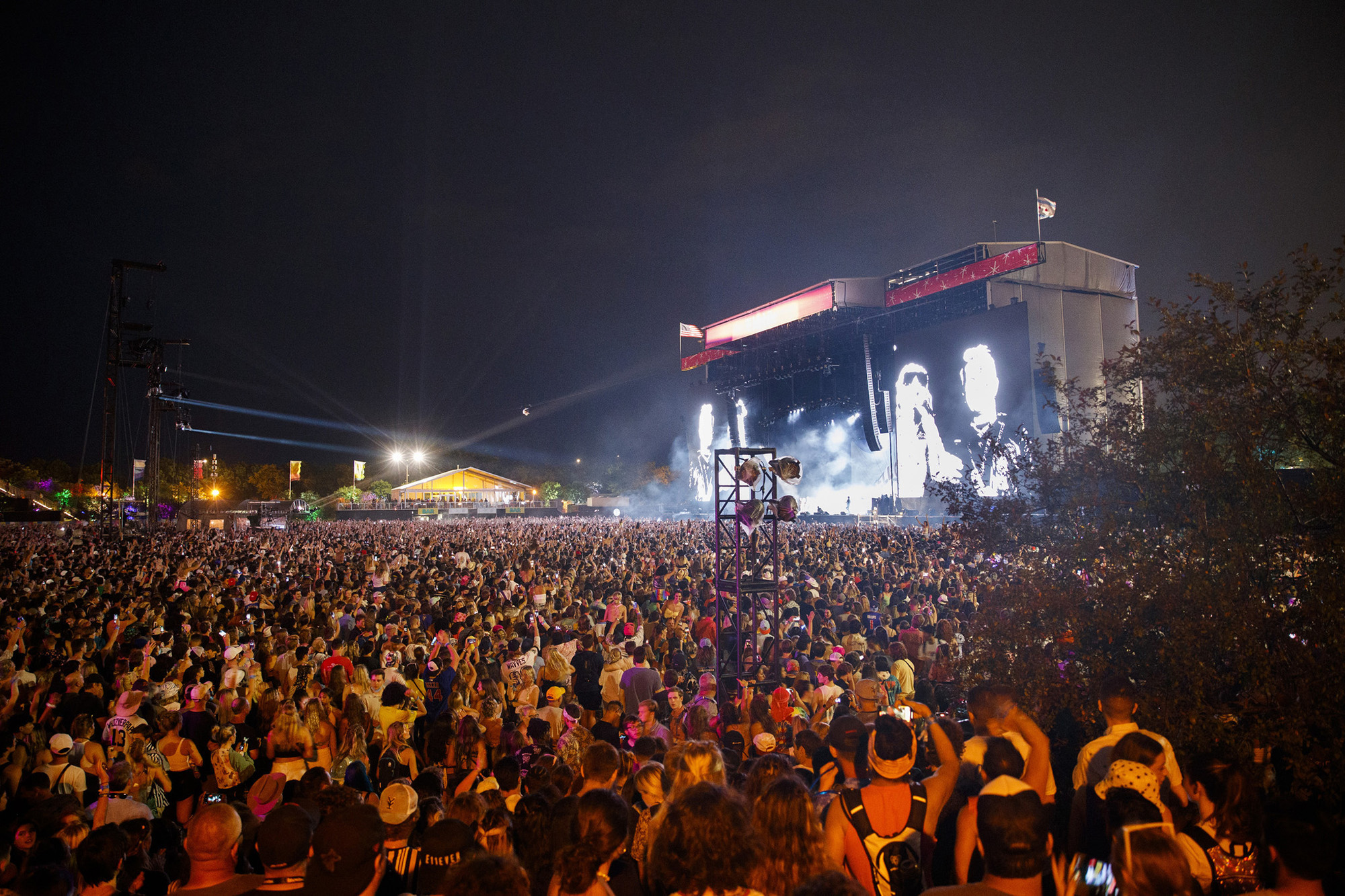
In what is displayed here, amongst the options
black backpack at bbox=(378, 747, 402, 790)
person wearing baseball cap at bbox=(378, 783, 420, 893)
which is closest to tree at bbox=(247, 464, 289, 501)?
black backpack at bbox=(378, 747, 402, 790)

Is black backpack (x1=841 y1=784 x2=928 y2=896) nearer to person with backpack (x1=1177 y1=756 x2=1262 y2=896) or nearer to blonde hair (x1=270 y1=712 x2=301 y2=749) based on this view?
person with backpack (x1=1177 y1=756 x2=1262 y2=896)

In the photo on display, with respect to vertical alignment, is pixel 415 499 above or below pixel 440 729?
above

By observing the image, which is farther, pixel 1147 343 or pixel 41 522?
pixel 41 522

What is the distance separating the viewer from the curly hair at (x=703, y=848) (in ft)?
7.61

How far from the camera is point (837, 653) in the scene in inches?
328

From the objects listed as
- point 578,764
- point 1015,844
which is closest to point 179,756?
point 578,764

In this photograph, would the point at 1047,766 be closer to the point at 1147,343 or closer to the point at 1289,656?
the point at 1289,656

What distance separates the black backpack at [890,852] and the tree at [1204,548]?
2.40 metres

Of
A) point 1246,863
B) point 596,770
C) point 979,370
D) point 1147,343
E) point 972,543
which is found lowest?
point 1246,863

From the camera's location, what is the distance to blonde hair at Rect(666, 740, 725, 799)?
133 inches

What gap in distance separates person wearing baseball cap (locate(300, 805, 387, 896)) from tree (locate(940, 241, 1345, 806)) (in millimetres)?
4175

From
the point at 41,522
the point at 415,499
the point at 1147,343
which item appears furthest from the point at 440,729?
the point at 415,499

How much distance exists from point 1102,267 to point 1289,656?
39.8m

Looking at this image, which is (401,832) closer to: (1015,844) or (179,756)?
(1015,844)
